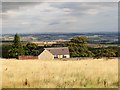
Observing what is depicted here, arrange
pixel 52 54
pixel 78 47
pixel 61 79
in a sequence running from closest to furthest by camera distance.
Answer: pixel 61 79 < pixel 52 54 < pixel 78 47

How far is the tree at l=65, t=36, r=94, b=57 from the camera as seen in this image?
34.9 metres

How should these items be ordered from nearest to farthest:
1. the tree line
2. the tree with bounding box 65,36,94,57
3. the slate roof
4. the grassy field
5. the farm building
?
the grassy field → the farm building → the slate roof → the tree line → the tree with bounding box 65,36,94,57

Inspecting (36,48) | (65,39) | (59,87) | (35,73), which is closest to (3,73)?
(35,73)

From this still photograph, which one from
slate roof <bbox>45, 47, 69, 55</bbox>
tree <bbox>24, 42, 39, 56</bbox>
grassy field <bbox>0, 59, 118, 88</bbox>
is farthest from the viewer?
tree <bbox>24, 42, 39, 56</bbox>

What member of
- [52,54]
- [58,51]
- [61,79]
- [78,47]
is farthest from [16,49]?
[61,79]

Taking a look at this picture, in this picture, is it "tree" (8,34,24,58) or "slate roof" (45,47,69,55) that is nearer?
"slate roof" (45,47,69,55)

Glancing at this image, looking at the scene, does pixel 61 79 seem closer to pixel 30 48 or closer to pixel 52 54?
pixel 52 54

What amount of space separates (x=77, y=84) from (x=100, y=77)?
36.2 inches

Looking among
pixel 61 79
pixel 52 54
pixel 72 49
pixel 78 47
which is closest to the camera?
pixel 61 79

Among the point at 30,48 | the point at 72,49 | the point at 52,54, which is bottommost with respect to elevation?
the point at 52,54

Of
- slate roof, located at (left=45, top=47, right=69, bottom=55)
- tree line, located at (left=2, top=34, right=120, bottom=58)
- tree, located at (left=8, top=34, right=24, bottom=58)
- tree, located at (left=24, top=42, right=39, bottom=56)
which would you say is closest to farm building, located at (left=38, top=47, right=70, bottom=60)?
slate roof, located at (left=45, top=47, right=69, bottom=55)

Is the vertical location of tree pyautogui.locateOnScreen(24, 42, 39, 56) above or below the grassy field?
below

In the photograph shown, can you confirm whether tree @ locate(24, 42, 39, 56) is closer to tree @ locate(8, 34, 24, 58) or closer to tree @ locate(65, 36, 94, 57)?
tree @ locate(8, 34, 24, 58)

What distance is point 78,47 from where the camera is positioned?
1471 inches
